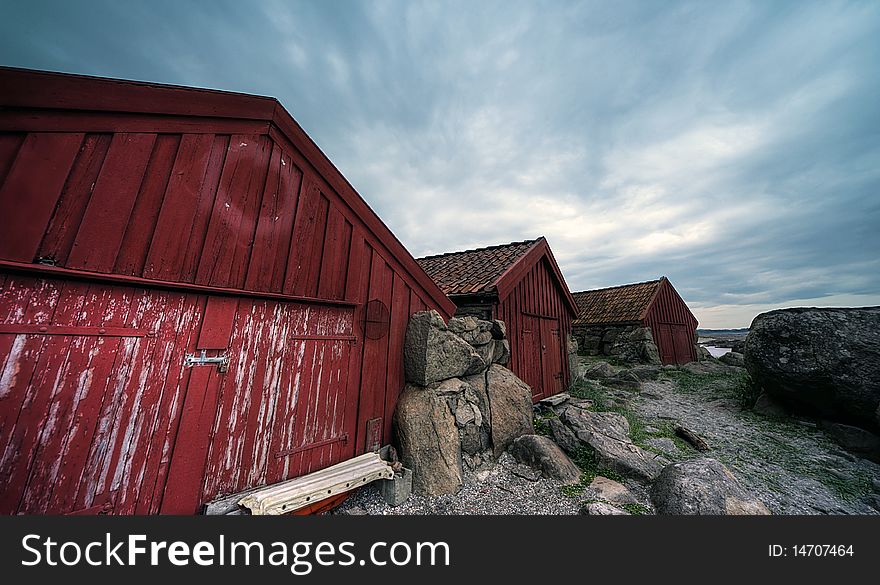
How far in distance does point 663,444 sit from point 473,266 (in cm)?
619

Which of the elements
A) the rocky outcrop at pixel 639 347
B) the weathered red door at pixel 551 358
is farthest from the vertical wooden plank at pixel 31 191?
the rocky outcrop at pixel 639 347

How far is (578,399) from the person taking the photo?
10.0 metres

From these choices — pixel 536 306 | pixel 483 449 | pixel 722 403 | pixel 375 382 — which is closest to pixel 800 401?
pixel 722 403

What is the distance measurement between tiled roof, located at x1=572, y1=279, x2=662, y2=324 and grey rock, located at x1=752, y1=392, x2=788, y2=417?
26.2 ft

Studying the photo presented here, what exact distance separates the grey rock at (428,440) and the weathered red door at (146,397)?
1351 millimetres

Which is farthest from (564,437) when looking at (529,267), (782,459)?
(529,267)

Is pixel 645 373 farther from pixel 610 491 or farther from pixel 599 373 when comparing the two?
pixel 610 491

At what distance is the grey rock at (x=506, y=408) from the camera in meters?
5.83

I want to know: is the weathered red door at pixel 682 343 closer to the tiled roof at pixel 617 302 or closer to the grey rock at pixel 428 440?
the tiled roof at pixel 617 302

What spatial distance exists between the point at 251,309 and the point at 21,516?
217 cm

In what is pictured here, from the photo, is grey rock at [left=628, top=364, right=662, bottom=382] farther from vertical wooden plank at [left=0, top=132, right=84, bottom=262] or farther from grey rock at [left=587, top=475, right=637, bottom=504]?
vertical wooden plank at [left=0, top=132, right=84, bottom=262]

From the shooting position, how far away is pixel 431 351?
209 inches

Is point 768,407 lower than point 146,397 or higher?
lower

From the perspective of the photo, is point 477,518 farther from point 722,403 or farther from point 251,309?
point 722,403
